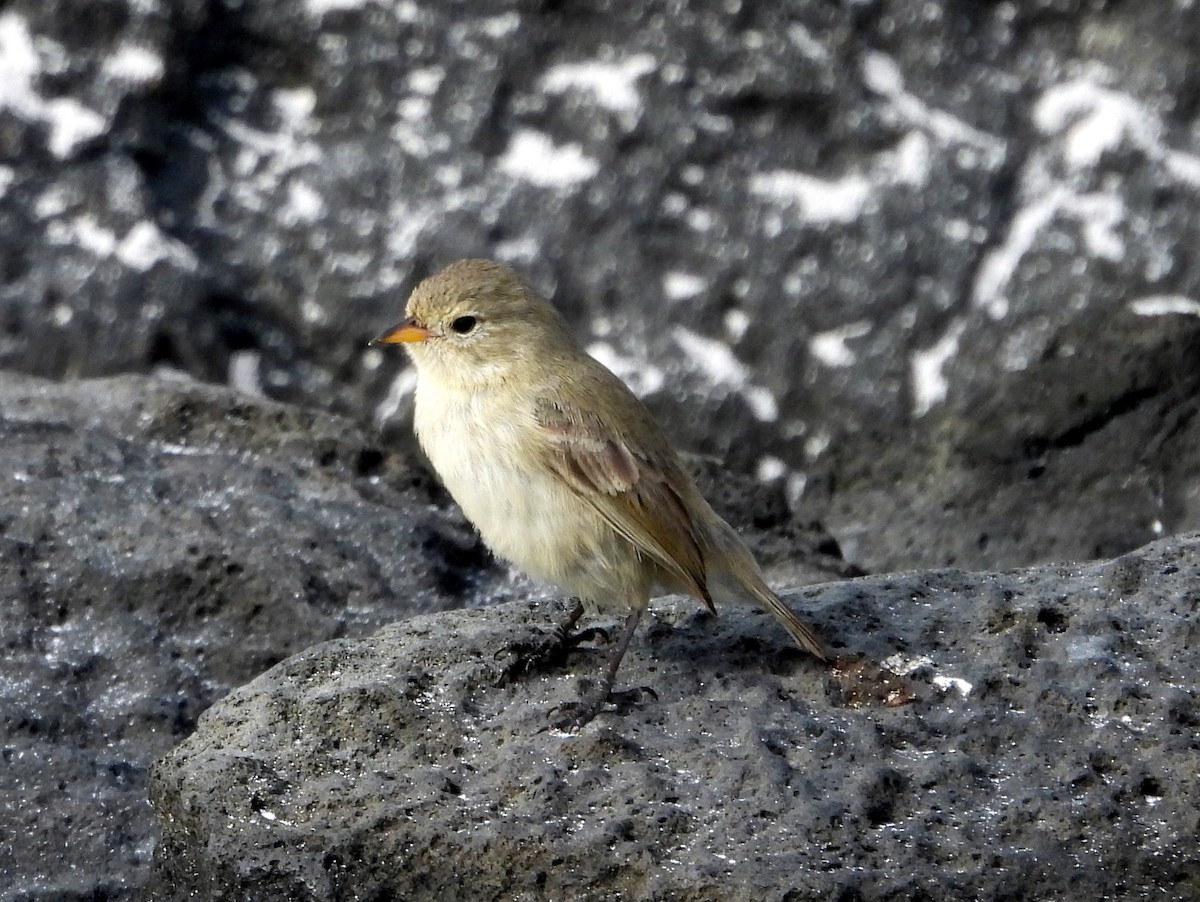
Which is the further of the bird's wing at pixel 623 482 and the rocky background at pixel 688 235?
the rocky background at pixel 688 235

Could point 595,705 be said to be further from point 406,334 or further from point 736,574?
point 406,334

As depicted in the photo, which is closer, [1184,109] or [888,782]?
[888,782]

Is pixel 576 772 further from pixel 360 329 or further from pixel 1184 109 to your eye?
pixel 1184 109

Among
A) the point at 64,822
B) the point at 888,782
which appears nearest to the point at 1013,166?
the point at 888,782

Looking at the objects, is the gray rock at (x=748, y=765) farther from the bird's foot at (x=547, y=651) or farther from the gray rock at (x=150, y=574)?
the gray rock at (x=150, y=574)

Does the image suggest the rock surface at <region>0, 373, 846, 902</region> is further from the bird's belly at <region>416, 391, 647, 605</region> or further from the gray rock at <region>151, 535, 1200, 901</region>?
the bird's belly at <region>416, 391, 647, 605</region>

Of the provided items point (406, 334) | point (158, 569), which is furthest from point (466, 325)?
point (158, 569)

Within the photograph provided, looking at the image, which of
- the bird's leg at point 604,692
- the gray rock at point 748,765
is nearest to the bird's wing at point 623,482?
the bird's leg at point 604,692
